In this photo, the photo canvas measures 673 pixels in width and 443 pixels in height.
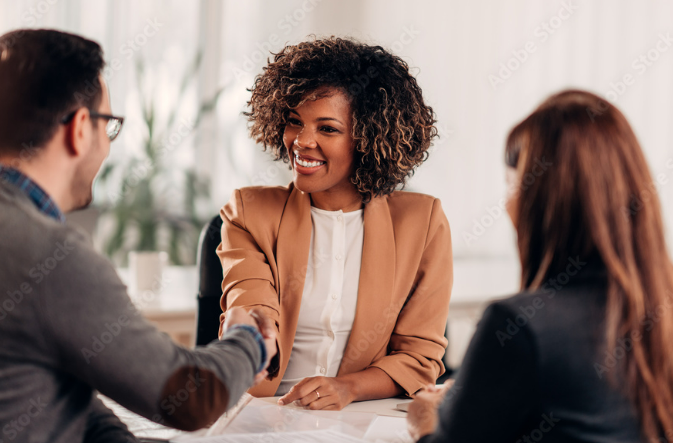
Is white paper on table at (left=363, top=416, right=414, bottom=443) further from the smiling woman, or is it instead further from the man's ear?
the man's ear

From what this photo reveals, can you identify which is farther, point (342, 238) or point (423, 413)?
point (342, 238)

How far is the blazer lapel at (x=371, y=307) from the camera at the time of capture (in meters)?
1.67

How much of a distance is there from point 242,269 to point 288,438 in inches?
23.5

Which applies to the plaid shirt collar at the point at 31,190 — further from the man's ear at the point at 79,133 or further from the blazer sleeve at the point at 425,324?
the blazer sleeve at the point at 425,324

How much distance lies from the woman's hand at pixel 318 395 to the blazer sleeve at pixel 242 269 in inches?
9.7

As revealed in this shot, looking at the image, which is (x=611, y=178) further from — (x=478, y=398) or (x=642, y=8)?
(x=642, y=8)

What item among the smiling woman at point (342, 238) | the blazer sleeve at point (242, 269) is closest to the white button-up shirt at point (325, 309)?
the smiling woman at point (342, 238)

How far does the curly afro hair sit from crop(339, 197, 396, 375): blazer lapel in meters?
0.20

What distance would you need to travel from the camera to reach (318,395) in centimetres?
140

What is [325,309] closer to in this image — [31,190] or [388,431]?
[388,431]

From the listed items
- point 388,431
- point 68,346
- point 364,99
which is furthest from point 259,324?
point 364,99

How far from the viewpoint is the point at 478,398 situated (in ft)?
3.05

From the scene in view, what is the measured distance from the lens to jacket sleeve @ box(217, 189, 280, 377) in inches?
63.1

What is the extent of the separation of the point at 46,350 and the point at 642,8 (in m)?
4.00
